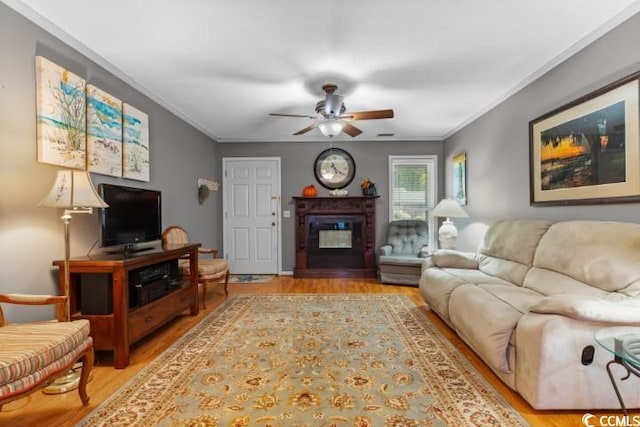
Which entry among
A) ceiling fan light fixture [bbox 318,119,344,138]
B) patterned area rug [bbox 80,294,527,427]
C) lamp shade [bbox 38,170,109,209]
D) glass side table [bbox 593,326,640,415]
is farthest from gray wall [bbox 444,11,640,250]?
lamp shade [bbox 38,170,109,209]

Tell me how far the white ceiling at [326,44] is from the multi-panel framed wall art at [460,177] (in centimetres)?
106

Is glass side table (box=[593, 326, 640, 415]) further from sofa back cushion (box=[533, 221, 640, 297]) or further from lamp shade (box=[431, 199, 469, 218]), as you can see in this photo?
lamp shade (box=[431, 199, 469, 218])

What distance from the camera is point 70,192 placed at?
1.97 m

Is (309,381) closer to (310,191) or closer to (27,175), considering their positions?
(27,175)

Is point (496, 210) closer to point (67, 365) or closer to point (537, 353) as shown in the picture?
point (537, 353)

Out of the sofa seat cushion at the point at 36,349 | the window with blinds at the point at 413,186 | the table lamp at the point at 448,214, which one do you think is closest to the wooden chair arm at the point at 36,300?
the sofa seat cushion at the point at 36,349

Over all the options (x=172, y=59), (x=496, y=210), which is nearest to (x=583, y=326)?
(x=496, y=210)

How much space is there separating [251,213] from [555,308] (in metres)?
4.66

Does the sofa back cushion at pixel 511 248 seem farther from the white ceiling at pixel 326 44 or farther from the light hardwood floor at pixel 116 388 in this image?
the white ceiling at pixel 326 44

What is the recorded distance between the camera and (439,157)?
553 centimetres

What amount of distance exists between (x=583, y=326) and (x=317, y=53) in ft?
8.47

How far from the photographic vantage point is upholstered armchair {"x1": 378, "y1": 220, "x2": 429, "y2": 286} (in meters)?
4.59

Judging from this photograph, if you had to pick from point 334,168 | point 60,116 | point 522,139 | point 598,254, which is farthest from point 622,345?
point 334,168

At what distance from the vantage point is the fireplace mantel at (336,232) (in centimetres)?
536
